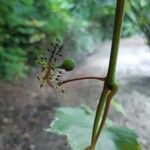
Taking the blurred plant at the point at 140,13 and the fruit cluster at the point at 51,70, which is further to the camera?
the blurred plant at the point at 140,13

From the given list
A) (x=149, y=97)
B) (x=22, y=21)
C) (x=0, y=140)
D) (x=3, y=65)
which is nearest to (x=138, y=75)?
(x=149, y=97)

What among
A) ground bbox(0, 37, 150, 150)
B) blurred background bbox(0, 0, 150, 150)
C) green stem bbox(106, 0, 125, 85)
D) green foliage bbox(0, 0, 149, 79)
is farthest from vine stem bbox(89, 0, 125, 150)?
green foliage bbox(0, 0, 149, 79)

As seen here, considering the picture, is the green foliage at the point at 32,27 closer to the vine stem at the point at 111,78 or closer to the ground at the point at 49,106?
the ground at the point at 49,106

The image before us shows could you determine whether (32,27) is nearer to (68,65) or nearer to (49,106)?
(49,106)

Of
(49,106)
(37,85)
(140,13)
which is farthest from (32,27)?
(140,13)

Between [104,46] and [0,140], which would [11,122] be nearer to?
[0,140]

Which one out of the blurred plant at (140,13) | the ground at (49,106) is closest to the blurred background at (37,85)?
the ground at (49,106)
